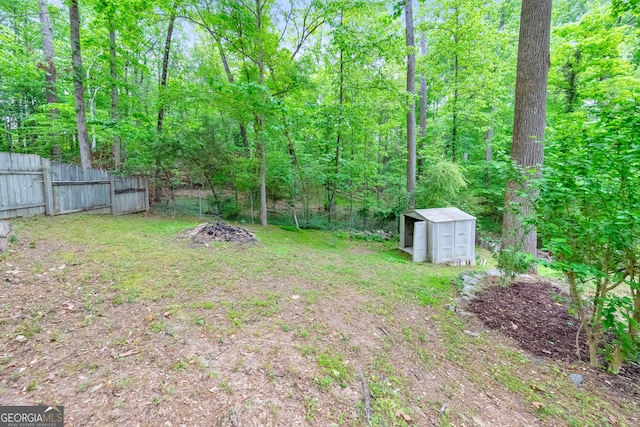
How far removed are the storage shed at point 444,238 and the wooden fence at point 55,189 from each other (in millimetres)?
8562

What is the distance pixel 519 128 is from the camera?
4.89 metres

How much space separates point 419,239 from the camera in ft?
22.8

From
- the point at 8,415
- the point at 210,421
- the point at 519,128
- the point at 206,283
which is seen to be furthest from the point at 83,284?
the point at 519,128

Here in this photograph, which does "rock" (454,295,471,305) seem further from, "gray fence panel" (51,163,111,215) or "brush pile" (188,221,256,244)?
"gray fence panel" (51,163,111,215)

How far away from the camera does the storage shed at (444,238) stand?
684 centimetres

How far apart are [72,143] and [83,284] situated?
13132mm

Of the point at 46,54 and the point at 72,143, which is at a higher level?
the point at 46,54

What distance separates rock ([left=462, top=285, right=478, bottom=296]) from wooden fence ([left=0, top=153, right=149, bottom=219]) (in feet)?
27.6

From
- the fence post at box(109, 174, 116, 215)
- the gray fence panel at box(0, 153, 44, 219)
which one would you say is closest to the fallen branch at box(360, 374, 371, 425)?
the gray fence panel at box(0, 153, 44, 219)

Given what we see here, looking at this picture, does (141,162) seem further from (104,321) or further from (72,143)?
(104,321)

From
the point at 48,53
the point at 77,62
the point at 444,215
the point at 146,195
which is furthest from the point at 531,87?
the point at 48,53

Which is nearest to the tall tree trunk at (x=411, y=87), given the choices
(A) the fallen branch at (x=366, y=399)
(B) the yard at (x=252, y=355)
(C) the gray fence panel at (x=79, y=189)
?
(B) the yard at (x=252, y=355)

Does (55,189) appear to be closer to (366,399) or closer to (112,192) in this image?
(112,192)

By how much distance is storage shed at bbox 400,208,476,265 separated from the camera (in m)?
6.84
